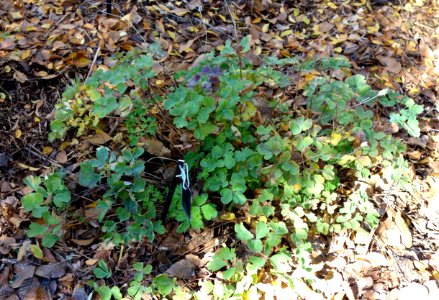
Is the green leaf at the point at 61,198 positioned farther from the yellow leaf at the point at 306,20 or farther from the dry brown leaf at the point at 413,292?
the yellow leaf at the point at 306,20

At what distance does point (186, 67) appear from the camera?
2641 millimetres

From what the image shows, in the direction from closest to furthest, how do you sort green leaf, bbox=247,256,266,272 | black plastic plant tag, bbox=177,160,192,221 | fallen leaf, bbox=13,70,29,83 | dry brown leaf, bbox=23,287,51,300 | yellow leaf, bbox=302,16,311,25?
black plastic plant tag, bbox=177,160,192,221
green leaf, bbox=247,256,266,272
dry brown leaf, bbox=23,287,51,300
fallen leaf, bbox=13,70,29,83
yellow leaf, bbox=302,16,311,25

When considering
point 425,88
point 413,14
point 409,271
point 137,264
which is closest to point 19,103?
point 137,264

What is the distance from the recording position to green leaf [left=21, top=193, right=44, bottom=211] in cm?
185

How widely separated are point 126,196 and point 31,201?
364 millimetres

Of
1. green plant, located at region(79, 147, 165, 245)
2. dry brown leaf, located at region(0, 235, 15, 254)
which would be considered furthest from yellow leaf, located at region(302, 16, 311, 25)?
dry brown leaf, located at region(0, 235, 15, 254)

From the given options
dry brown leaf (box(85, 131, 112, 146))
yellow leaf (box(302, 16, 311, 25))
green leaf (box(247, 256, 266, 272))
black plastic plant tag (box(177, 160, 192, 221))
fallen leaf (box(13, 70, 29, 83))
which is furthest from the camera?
yellow leaf (box(302, 16, 311, 25))

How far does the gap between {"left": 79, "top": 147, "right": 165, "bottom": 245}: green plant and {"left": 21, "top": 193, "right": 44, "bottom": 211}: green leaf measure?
0.17m

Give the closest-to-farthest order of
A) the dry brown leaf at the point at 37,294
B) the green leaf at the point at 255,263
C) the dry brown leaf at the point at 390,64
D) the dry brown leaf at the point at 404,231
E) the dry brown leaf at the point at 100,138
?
the green leaf at the point at 255,263, the dry brown leaf at the point at 37,294, the dry brown leaf at the point at 404,231, the dry brown leaf at the point at 100,138, the dry brown leaf at the point at 390,64

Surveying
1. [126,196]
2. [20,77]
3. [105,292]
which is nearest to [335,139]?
[126,196]

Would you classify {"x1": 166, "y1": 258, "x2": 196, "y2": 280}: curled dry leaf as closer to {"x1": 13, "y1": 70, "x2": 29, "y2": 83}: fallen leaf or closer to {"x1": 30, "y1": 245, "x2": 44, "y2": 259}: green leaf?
{"x1": 30, "y1": 245, "x2": 44, "y2": 259}: green leaf

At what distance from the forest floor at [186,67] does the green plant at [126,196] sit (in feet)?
0.38

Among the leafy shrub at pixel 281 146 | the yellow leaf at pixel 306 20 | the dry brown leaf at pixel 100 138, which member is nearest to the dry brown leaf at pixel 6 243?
the dry brown leaf at pixel 100 138

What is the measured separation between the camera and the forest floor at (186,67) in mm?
2033
